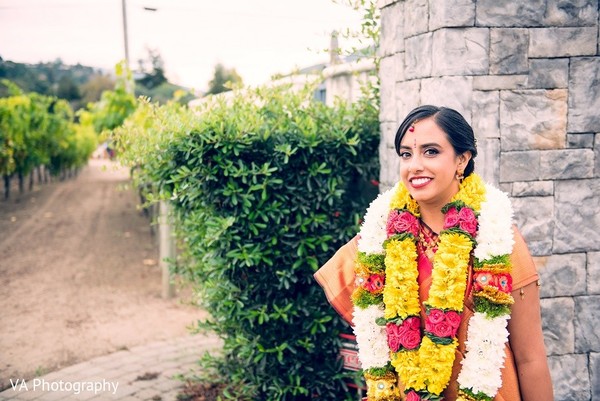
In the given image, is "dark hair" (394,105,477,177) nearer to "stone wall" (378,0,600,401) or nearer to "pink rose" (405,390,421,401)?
"pink rose" (405,390,421,401)

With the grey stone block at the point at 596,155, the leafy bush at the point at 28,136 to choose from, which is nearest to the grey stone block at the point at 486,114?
the grey stone block at the point at 596,155

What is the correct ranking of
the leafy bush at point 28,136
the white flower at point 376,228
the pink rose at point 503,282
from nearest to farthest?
the pink rose at point 503,282
the white flower at point 376,228
the leafy bush at point 28,136

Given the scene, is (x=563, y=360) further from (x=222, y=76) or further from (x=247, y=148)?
(x=222, y=76)

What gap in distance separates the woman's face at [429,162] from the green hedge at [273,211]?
65.1 inches

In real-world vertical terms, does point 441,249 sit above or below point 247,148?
below

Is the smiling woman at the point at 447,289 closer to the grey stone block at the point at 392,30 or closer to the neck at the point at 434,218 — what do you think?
the neck at the point at 434,218

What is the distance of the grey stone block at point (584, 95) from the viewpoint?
338 centimetres

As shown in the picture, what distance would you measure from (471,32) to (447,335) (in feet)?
6.20

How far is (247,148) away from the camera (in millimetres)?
3898

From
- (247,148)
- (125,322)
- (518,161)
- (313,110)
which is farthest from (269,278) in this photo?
(125,322)

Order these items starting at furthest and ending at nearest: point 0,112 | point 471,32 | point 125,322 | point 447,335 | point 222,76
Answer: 1. point 222,76
2. point 0,112
3. point 125,322
4. point 471,32
5. point 447,335

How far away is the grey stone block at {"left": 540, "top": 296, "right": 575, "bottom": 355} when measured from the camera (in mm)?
3432

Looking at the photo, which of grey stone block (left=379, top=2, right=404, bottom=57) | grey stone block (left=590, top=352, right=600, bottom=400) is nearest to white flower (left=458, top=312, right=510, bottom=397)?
grey stone block (left=590, top=352, right=600, bottom=400)

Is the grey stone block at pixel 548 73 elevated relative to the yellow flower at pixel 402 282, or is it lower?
elevated
